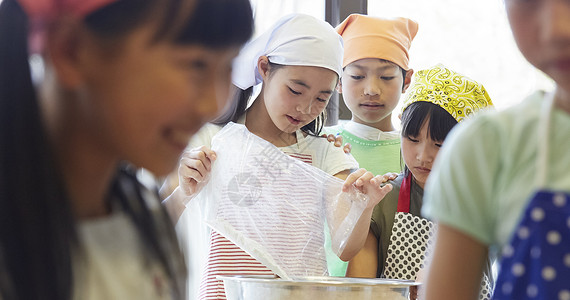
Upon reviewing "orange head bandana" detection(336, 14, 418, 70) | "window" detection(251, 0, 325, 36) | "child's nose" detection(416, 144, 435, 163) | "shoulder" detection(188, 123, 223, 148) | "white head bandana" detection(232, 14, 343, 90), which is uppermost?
"window" detection(251, 0, 325, 36)

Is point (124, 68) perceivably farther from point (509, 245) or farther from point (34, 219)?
point (509, 245)

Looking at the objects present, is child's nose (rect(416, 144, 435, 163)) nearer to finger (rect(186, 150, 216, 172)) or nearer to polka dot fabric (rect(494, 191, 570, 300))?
finger (rect(186, 150, 216, 172))

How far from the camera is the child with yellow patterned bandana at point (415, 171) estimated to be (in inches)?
60.1

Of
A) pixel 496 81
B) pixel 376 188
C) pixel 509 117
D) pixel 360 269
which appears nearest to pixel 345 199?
pixel 376 188

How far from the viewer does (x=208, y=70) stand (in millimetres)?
638

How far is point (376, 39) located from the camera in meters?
1.85

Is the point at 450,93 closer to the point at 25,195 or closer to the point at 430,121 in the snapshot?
the point at 430,121

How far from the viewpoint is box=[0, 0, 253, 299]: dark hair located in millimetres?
602

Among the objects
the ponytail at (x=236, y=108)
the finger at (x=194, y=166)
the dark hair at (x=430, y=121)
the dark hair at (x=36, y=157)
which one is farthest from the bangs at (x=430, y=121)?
the dark hair at (x=36, y=157)

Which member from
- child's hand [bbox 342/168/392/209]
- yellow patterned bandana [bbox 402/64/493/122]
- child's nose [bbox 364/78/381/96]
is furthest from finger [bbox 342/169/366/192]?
child's nose [bbox 364/78/381/96]

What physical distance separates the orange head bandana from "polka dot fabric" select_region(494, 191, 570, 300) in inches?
50.6

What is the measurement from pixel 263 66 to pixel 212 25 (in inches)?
36.4

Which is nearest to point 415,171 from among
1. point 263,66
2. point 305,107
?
point 305,107

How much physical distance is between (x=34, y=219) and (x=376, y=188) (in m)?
0.84
